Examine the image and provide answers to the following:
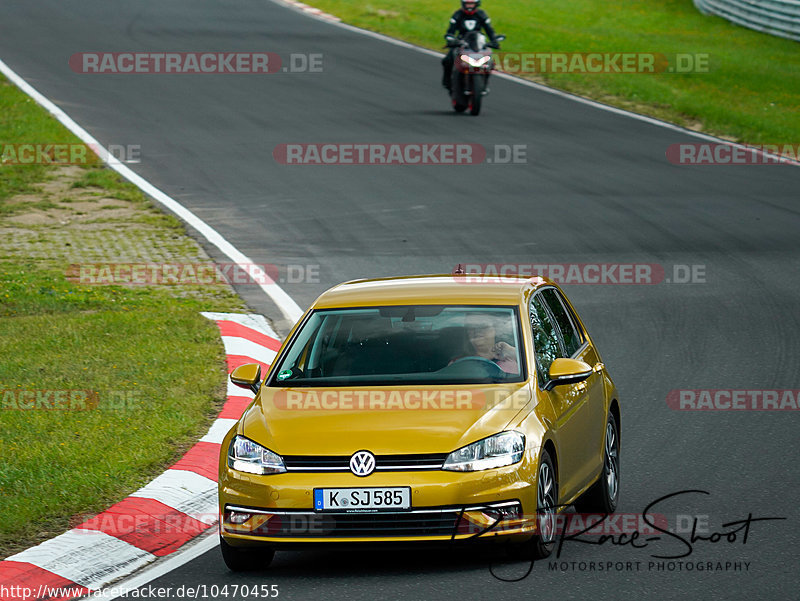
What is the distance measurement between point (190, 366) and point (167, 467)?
2933mm

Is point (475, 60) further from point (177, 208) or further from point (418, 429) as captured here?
point (418, 429)

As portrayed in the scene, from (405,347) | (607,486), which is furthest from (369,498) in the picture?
(607,486)

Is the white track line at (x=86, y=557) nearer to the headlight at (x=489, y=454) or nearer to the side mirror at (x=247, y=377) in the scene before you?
the side mirror at (x=247, y=377)

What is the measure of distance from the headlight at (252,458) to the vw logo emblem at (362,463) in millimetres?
387

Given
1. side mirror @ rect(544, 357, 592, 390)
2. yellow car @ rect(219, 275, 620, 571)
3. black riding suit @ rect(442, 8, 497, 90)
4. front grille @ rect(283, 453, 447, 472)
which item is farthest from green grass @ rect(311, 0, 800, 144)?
front grille @ rect(283, 453, 447, 472)

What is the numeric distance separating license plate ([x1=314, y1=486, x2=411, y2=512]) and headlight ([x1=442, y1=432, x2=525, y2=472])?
0.27 meters

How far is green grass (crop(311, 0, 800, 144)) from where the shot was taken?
28438 mm

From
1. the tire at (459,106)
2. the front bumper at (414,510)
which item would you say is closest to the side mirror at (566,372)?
the front bumper at (414,510)

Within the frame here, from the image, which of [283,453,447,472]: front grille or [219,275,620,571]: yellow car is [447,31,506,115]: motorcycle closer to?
[219,275,620,571]: yellow car

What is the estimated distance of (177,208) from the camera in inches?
781

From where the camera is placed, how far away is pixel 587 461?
8.27 metres

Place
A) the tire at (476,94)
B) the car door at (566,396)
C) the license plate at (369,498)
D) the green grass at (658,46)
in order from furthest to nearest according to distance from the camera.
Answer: the green grass at (658,46) → the tire at (476,94) → the car door at (566,396) → the license plate at (369,498)

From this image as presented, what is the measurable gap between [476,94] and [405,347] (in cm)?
1944

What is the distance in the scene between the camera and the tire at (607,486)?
848 centimetres
